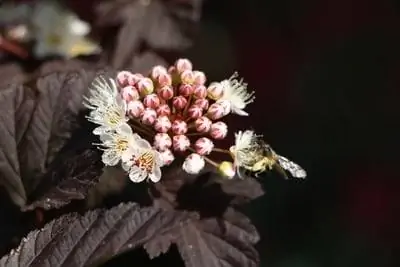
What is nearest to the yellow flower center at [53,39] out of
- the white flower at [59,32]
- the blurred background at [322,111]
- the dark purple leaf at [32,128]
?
the white flower at [59,32]

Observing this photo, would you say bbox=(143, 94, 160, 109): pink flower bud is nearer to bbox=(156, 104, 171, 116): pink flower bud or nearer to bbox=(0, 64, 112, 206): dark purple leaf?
bbox=(156, 104, 171, 116): pink flower bud

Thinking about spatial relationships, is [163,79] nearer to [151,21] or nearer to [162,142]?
[162,142]

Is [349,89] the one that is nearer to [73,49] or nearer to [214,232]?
[73,49]

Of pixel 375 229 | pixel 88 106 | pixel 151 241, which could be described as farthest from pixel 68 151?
pixel 375 229

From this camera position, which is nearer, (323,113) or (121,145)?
(121,145)

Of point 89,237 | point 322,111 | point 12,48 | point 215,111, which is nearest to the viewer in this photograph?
point 89,237

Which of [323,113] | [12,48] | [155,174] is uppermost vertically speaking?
[155,174]

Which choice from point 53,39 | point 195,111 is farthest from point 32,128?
point 53,39

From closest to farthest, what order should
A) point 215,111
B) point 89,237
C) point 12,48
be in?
point 89,237 < point 215,111 < point 12,48
